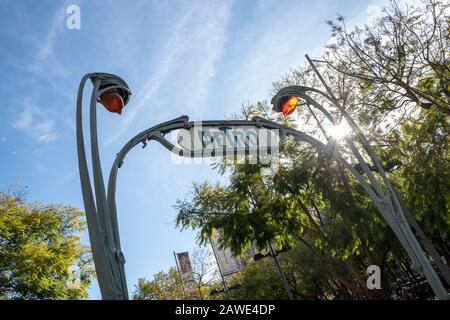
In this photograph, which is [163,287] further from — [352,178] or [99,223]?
[99,223]

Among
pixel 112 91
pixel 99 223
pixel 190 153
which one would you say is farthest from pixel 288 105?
pixel 99 223

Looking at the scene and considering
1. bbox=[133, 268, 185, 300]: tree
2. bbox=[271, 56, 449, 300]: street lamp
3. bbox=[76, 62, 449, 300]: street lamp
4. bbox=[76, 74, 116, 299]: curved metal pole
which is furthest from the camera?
bbox=[133, 268, 185, 300]: tree

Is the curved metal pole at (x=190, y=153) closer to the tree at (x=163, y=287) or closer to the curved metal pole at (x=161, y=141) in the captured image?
the curved metal pole at (x=161, y=141)

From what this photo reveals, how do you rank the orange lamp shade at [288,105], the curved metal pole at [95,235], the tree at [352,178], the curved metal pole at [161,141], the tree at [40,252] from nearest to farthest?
the curved metal pole at [95,235] → the curved metal pole at [161,141] → the orange lamp shade at [288,105] → the tree at [352,178] → the tree at [40,252]

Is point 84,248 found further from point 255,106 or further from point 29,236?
point 255,106

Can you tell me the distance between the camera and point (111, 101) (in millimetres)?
3246

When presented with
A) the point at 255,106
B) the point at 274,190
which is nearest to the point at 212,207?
the point at 274,190

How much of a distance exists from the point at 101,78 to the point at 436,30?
8.23 m

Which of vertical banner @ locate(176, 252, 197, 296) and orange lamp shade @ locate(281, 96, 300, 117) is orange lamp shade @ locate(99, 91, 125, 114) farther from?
vertical banner @ locate(176, 252, 197, 296)

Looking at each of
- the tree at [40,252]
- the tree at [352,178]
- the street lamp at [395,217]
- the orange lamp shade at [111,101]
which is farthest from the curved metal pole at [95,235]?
the tree at [40,252]

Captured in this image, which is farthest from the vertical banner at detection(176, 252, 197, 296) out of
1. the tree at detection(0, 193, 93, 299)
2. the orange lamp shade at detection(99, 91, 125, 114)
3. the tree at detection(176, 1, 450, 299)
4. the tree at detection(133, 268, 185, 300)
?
the orange lamp shade at detection(99, 91, 125, 114)

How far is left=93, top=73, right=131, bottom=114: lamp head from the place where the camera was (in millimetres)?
3192

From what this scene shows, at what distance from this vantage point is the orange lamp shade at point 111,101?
3.21 m
